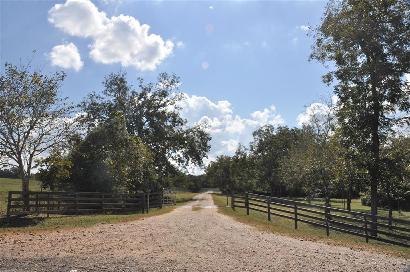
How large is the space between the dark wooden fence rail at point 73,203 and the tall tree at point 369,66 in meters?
14.5

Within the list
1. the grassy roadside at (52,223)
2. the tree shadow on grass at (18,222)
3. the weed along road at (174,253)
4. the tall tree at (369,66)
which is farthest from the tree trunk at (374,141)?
the tree shadow on grass at (18,222)

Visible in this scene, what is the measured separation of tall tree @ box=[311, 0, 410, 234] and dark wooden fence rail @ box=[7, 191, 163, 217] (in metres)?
14.5

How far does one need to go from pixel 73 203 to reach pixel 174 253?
47.3ft

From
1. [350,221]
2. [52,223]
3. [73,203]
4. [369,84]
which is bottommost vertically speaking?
[350,221]

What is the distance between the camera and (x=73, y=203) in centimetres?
2573

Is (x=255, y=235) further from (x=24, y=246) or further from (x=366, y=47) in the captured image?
(x=366, y=47)

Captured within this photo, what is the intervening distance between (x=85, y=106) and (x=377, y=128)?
36.8 meters

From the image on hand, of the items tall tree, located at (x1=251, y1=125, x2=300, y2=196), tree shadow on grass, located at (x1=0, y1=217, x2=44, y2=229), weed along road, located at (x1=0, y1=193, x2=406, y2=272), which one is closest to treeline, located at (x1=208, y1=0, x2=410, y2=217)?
weed along road, located at (x1=0, y1=193, x2=406, y2=272)

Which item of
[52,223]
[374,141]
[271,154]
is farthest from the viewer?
[271,154]

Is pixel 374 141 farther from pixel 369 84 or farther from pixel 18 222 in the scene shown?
pixel 18 222

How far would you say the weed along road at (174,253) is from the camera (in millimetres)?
11148

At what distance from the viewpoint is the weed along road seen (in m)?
11.1

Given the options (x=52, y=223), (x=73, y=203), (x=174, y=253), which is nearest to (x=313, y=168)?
(x=73, y=203)

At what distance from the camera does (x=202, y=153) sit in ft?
203
